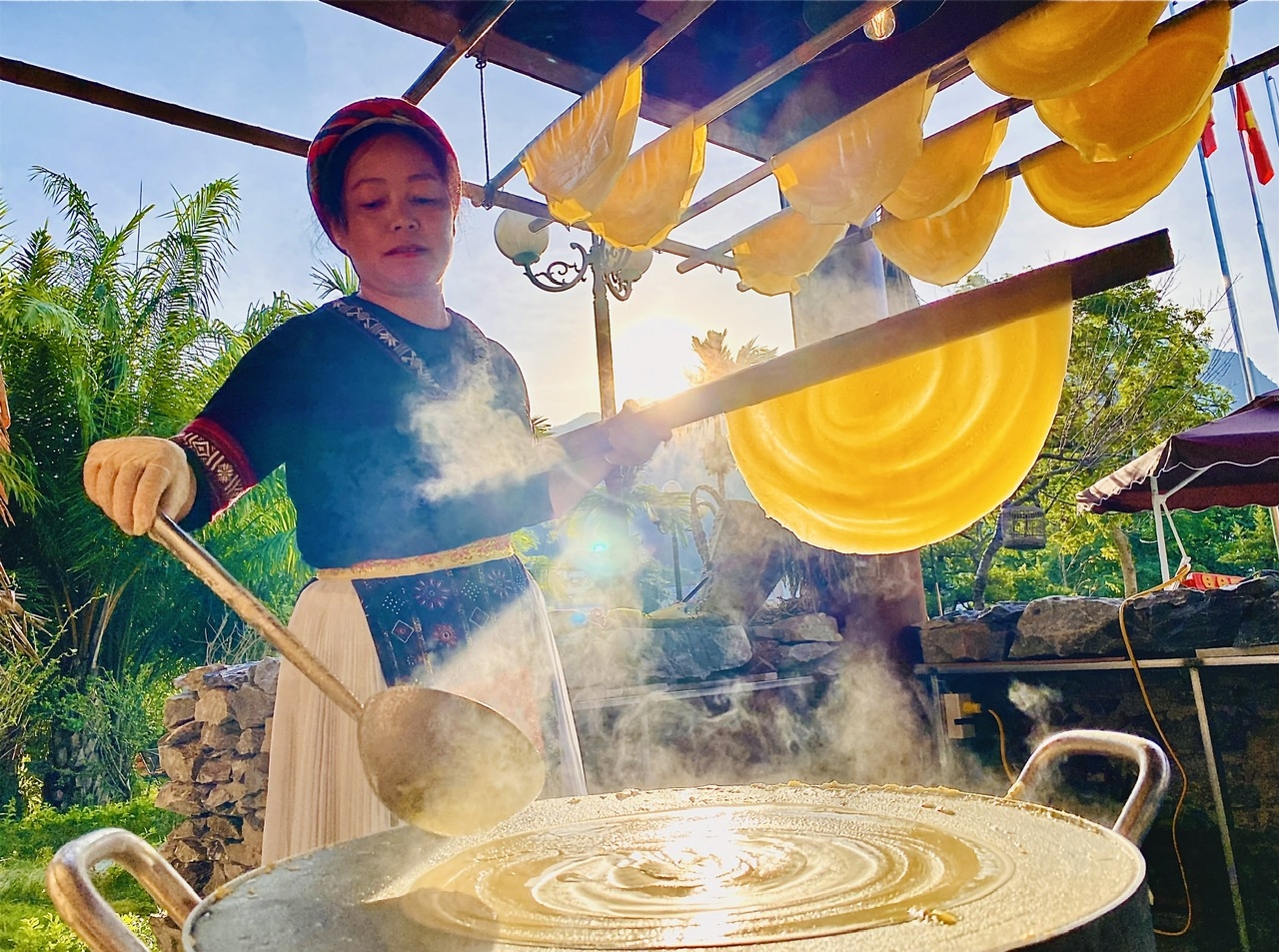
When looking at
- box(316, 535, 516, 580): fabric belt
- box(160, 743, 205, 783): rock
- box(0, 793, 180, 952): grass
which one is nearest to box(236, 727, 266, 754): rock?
box(160, 743, 205, 783): rock

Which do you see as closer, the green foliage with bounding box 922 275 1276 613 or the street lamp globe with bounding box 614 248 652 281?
the street lamp globe with bounding box 614 248 652 281

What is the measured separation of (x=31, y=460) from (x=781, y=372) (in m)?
12.6

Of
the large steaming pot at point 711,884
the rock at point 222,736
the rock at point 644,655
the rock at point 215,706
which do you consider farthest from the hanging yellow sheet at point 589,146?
the rock at point 222,736

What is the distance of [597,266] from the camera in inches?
160

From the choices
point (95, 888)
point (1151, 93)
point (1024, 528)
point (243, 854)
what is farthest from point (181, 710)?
point (1024, 528)

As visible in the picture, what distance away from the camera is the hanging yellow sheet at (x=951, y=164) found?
260cm

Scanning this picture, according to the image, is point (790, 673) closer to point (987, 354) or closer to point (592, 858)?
point (987, 354)

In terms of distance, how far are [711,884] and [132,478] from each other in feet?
4.11

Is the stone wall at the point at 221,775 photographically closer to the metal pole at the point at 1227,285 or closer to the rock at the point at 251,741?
the rock at the point at 251,741

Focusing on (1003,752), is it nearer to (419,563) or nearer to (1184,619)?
(1184,619)

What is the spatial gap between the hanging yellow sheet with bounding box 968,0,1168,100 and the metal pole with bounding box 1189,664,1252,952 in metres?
2.78

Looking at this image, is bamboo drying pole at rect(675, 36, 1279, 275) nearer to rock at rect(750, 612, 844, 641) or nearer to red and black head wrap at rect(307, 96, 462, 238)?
red and black head wrap at rect(307, 96, 462, 238)

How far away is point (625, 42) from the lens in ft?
7.96

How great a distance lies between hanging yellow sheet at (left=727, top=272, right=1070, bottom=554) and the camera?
2135 mm
